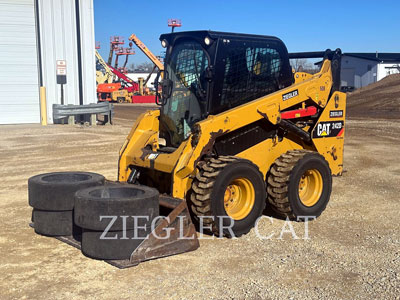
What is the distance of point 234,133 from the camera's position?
6500 millimetres

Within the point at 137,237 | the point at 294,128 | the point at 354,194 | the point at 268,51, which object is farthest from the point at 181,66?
the point at 354,194

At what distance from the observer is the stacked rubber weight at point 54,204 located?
5.81 meters

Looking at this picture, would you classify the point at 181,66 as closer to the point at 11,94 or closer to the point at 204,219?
the point at 204,219

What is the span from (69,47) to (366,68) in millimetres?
45027

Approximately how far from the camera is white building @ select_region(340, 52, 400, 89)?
183 feet

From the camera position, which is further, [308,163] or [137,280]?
[308,163]

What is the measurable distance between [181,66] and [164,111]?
68 centimetres

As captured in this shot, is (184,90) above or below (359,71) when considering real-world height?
below

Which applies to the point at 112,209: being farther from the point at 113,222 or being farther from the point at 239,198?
the point at 239,198

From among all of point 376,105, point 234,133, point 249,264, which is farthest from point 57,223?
point 376,105

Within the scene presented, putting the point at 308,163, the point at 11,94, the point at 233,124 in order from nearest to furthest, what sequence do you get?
1. the point at 233,124
2. the point at 308,163
3. the point at 11,94

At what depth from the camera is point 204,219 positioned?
18.7ft

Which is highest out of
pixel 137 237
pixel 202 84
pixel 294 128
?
pixel 202 84

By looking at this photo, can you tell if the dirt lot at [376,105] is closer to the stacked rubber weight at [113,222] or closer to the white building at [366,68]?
the white building at [366,68]
